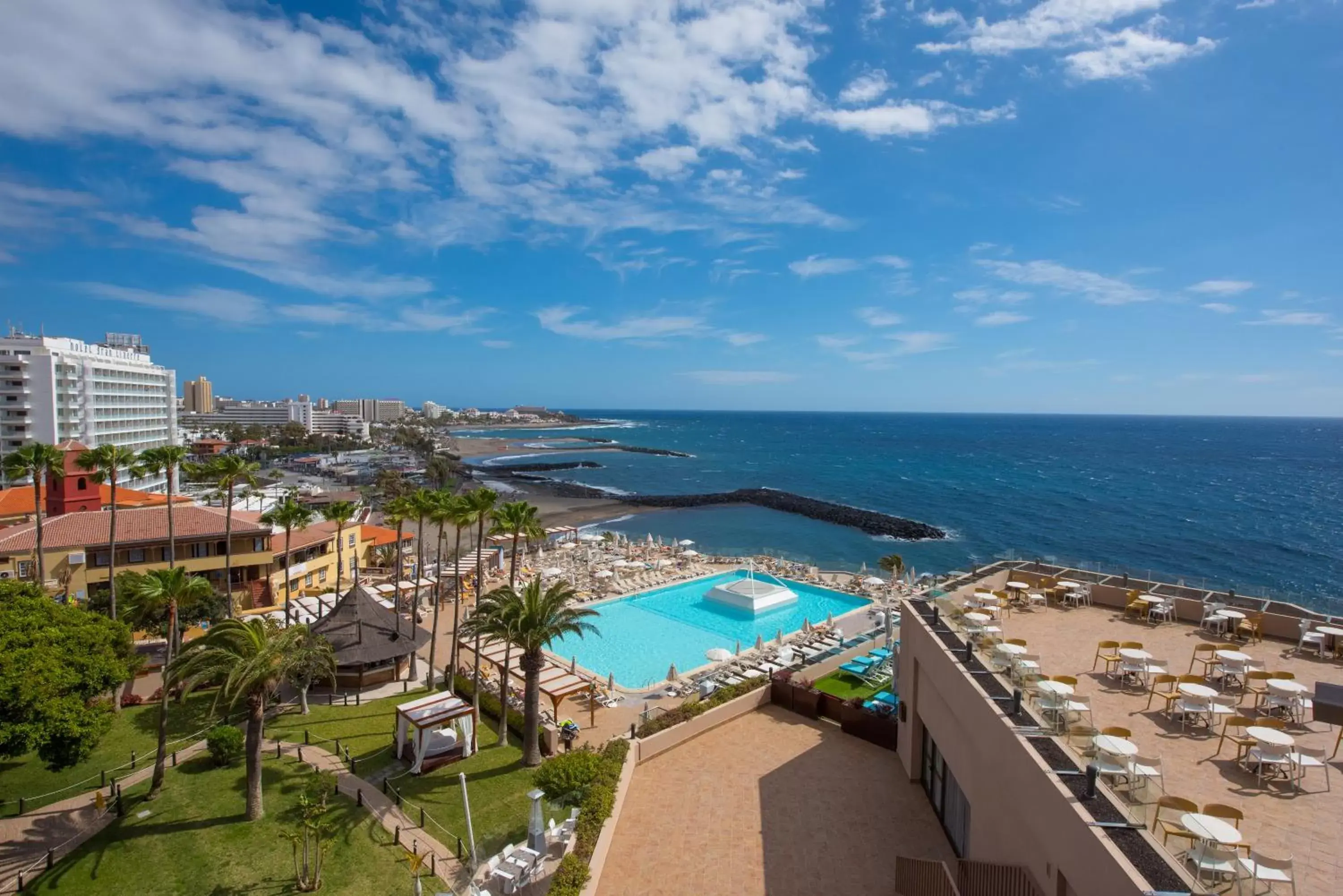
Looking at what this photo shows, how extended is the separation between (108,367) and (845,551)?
86777 millimetres

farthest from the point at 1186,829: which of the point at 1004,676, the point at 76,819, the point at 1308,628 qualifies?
the point at 76,819

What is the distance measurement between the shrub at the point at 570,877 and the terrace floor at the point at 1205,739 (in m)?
9.11

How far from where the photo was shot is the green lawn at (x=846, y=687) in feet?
68.6

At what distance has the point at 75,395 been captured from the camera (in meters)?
70.8

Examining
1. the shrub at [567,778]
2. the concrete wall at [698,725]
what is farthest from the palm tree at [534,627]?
the concrete wall at [698,725]

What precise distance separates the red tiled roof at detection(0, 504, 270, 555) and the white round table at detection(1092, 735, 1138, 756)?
35028mm

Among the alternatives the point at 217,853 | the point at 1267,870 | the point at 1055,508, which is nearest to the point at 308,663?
the point at 217,853

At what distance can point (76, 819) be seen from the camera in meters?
16.0

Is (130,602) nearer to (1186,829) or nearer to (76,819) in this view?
(76,819)

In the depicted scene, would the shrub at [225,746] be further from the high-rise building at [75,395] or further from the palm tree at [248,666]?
the high-rise building at [75,395]

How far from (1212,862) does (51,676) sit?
22.7 meters

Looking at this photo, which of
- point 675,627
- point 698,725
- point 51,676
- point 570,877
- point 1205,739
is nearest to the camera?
point 1205,739

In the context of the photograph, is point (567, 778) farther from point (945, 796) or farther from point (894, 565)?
point (894, 565)

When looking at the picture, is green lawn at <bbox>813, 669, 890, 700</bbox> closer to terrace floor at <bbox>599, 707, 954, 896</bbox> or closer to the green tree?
terrace floor at <bbox>599, 707, 954, 896</bbox>
